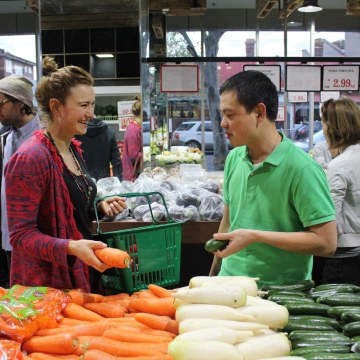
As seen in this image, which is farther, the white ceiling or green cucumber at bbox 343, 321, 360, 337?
the white ceiling

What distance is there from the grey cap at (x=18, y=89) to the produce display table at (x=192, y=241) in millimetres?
Answer: 1049

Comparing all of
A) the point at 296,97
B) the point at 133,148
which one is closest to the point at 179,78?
the point at 133,148

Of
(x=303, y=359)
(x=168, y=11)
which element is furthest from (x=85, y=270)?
(x=168, y=11)

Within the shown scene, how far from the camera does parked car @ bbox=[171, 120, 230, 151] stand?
11.5m

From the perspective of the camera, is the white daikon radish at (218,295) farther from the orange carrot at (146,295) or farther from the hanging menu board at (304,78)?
the hanging menu board at (304,78)

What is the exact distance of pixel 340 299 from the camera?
219 cm

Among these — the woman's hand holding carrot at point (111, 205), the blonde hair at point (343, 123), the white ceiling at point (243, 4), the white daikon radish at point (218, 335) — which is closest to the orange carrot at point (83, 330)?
the white daikon radish at point (218, 335)

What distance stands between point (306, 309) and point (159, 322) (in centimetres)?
55

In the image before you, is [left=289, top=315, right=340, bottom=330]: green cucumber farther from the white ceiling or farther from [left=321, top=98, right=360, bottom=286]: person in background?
the white ceiling

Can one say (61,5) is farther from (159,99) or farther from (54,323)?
(54,323)

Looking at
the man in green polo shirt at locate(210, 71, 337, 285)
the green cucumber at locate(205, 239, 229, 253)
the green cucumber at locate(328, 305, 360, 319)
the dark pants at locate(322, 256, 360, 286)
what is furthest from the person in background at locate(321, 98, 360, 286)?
the green cucumber at locate(328, 305, 360, 319)

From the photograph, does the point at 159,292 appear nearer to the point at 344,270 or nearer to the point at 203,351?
the point at 203,351

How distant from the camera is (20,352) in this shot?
1820mm

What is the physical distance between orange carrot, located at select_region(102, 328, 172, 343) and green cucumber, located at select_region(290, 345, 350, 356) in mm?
428
